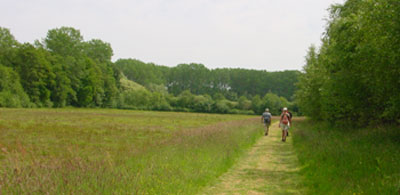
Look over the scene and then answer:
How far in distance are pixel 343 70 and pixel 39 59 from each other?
6963 cm

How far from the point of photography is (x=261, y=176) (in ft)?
29.1

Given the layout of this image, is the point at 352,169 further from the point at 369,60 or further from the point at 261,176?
the point at 369,60

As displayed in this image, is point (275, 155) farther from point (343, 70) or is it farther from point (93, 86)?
point (93, 86)

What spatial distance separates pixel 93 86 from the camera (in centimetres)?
8475

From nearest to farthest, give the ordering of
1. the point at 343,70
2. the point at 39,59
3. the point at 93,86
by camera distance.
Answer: the point at 343,70 < the point at 39,59 < the point at 93,86

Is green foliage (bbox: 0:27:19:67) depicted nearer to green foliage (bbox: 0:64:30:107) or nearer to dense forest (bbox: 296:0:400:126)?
green foliage (bbox: 0:64:30:107)

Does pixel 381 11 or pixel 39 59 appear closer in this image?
pixel 381 11

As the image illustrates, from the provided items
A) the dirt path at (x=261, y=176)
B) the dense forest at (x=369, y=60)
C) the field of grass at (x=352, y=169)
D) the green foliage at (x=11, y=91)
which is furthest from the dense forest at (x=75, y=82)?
the field of grass at (x=352, y=169)

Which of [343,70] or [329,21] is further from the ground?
[329,21]

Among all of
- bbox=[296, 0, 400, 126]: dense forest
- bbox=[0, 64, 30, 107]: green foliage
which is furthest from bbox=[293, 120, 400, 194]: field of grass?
bbox=[0, 64, 30, 107]: green foliage

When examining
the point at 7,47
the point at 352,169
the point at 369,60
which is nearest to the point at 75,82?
the point at 7,47

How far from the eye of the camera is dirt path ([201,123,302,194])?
743 cm

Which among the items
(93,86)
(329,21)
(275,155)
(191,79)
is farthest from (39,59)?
(191,79)

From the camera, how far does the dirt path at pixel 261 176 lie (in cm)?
743
